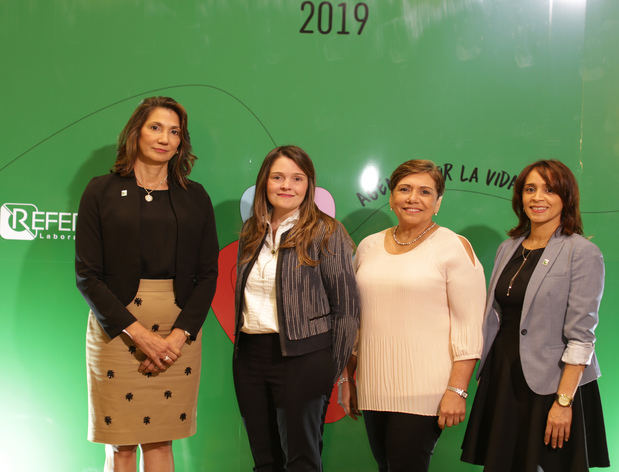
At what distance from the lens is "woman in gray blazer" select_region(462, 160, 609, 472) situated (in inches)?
74.7

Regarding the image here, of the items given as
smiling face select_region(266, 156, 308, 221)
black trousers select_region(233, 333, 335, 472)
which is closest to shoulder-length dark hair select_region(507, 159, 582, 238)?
smiling face select_region(266, 156, 308, 221)

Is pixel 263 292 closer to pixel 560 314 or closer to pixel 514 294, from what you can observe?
pixel 514 294

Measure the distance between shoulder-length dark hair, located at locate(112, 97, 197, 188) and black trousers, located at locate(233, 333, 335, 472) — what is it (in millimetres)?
777

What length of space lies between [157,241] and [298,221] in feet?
1.89

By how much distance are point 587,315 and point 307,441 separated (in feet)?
3.86

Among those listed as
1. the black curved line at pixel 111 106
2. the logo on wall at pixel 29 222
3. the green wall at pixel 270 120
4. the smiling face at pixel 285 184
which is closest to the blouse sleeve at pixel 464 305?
the smiling face at pixel 285 184

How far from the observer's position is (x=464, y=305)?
1.93 meters

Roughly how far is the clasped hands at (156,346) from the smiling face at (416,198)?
1029mm

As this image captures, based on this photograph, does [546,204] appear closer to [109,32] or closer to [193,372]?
[193,372]

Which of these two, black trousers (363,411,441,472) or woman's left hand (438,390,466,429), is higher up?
woman's left hand (438,390,466,429)

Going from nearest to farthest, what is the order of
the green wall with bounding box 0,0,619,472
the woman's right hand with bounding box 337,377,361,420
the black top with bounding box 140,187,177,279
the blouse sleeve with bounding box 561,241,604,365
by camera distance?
the blouse sleeve with bounding box 561,241,604,365, the black top with bounding box 140,187,177,279, the woman's right hand with bounding box 337,377,361,420, the green wall with bounding box 0,0,619,472

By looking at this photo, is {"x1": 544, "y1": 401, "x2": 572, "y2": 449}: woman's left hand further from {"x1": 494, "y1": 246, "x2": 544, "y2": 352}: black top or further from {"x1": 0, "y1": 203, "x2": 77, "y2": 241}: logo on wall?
{"x1": 0, "y1": 203, "x2": 77, "y2": 241}: logo on wall

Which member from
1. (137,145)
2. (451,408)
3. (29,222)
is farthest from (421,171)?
(29,222)

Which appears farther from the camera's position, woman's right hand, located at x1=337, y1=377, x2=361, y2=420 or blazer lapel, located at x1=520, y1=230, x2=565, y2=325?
woman's right hand, located at x1=337, y1=377, x2=361, y2=420
